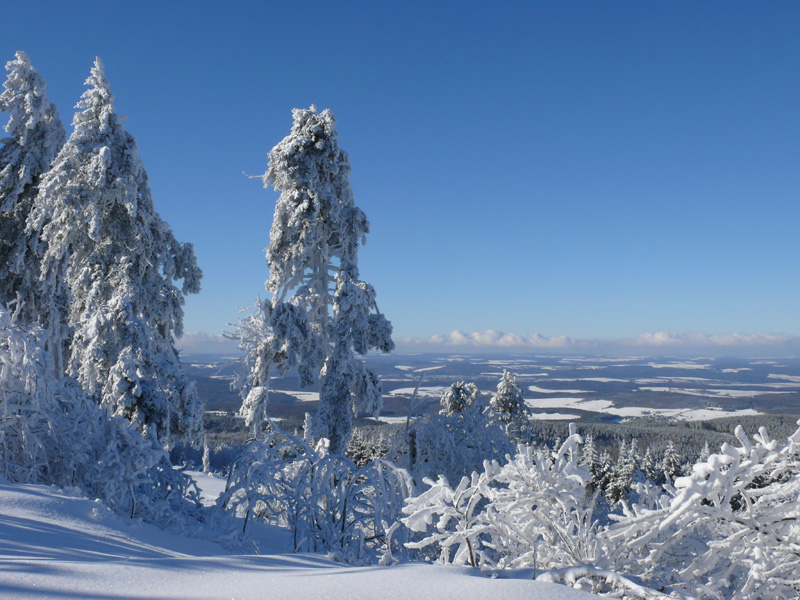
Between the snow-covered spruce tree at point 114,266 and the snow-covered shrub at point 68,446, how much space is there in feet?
15.7

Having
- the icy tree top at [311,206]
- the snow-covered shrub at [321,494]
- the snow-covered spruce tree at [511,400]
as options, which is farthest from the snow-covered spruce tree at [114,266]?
the snow-covered spruce tree at [511,400]

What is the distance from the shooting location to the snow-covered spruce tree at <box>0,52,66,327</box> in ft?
45.2

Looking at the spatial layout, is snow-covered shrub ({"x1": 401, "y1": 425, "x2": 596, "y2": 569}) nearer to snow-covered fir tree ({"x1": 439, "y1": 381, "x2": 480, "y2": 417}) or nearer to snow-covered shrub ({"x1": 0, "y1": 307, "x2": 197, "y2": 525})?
snow-covered shrub ({"x1": 0, "y1": 307, "x2": 197, "y2": 525})

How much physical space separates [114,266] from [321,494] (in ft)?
32.1

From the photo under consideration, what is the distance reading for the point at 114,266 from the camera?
485 inches

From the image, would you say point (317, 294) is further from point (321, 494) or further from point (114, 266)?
point (321, 494)

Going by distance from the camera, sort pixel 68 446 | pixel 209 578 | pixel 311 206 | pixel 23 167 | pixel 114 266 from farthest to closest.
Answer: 1. pixel 23 167
2. pixel 311 206
3. pixel 114 266
4. pixel 68 446
5. pixel 209 578

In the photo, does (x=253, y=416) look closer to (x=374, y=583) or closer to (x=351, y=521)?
(x=351, y=521)

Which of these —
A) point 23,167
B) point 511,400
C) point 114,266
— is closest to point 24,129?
point 23,167

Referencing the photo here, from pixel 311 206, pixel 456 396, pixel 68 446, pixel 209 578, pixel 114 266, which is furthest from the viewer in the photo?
pixel 456 396

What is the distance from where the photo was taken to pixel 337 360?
514 inches

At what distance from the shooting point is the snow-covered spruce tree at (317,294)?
42.9ft

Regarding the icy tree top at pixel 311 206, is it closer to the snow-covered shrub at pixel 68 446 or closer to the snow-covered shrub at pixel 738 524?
the snow-covered shrub at pixel 68 446

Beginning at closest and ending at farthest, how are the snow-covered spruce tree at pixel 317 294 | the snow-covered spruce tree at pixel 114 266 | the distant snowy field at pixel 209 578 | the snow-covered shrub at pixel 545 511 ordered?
1. the distant snowy field at pixel 209 578
2. the snow-covered shrub at pixel 545 511
3. the snow-covered spruce tree at pixel 114 266
4. the snow-covered spruce tree at pixel 317 294
